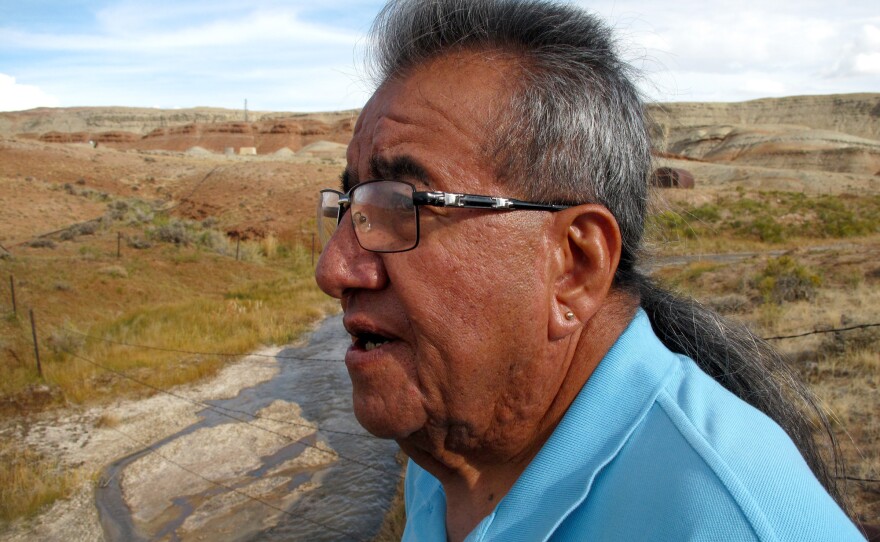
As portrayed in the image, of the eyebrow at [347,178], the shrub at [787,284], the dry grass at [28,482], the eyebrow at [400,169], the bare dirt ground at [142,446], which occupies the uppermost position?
the eyebrow at [400,169]

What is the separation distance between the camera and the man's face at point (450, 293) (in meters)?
1.23

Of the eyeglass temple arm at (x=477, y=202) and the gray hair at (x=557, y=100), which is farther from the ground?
the gray hair at (x=557, y=100)

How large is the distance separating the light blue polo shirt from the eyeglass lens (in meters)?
0.47

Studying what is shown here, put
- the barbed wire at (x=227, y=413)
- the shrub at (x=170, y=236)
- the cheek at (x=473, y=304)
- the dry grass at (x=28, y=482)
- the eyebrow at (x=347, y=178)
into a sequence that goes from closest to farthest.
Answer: the cheek at (x=473, y=304) < the eyebrow at (x=347, y=178) < the dry grass at (x=28, y=482) < the barbed wire at (x=227, y=413) < the shrub at (x=170, y=236)

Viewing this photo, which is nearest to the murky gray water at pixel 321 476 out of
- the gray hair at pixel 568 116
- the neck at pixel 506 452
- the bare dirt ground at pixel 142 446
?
the bare dirt ground at pixel 142 446

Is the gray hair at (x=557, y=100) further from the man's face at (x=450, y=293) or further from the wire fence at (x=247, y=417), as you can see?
the wire fence at (x=247, y=417)

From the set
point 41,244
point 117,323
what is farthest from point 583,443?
point 41,244

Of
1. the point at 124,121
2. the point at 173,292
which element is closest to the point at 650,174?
the point at 173,292

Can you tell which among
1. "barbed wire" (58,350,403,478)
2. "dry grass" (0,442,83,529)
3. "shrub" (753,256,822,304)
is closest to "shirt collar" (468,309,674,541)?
"barbed wire" (58,350,403,478)

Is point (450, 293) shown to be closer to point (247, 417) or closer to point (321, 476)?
point (321, 476)

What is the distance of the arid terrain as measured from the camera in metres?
6.35

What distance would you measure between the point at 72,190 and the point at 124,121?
272 feet

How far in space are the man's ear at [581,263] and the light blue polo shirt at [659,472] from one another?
10 centimetres

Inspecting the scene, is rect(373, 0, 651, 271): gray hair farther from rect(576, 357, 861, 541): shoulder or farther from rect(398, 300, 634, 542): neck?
rect(576, 357, 861, 541): shoulder
